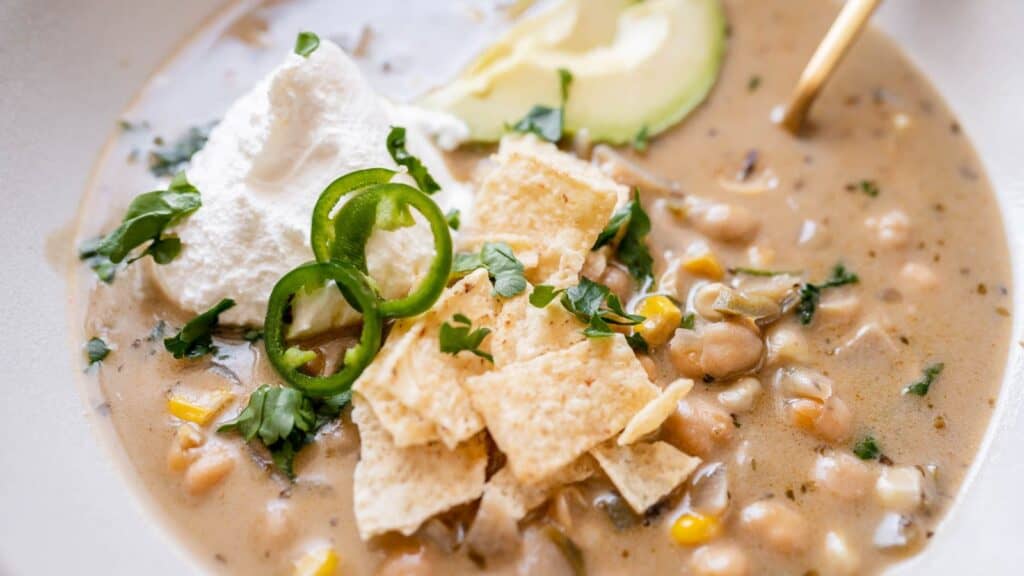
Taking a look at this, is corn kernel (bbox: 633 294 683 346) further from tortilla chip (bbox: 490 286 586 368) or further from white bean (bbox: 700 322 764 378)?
tortilla chip (bbox: 490 286 586 368)

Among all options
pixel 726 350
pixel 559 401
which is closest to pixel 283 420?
pixel 559 401

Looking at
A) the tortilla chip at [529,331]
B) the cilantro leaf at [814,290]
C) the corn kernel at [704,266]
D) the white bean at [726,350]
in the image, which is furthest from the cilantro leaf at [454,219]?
the cilantro leaf at [814,290]

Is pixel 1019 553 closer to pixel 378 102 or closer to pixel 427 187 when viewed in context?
pixel 427 187

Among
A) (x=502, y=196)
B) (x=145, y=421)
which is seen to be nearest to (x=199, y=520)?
(x=145, y=421)

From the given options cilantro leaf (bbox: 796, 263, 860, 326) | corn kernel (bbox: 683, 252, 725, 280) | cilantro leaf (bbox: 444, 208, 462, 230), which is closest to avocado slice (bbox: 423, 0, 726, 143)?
cilantro leaf (bbox: 444, 208, 462, 230)

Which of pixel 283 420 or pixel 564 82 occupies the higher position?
pixel 564 82

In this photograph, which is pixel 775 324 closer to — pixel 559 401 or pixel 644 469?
pixel 644 469

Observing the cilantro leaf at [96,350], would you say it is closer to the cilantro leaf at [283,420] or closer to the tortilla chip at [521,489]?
the cilantro leaf at [283,420]
